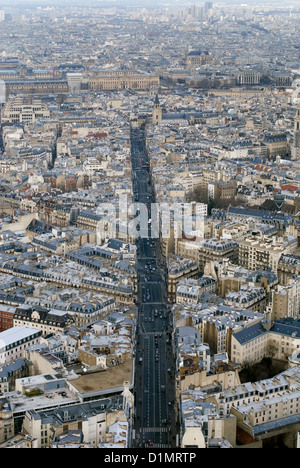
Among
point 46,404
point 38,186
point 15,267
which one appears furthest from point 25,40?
point 46,404

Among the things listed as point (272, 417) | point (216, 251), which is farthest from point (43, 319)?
point (272, 417)

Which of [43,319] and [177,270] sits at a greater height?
[177,270]

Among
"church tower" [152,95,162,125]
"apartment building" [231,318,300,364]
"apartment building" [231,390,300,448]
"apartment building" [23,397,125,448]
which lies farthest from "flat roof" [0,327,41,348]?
"church tower" [152,95,162,125]

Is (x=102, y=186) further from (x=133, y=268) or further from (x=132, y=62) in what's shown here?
(x=132, y=62)

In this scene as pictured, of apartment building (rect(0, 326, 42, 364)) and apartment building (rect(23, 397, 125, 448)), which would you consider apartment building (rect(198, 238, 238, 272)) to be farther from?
apartment building (rect(23, 397, 125, 448))

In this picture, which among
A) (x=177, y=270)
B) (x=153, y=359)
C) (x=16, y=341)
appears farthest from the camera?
(x=177, y=270)

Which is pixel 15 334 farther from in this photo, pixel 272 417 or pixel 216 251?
pixel 216 251

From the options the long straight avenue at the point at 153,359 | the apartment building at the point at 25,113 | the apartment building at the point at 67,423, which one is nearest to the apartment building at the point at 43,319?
the long straight avenue at the point at 153,359
